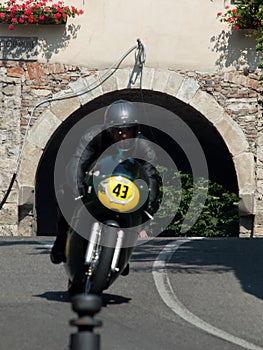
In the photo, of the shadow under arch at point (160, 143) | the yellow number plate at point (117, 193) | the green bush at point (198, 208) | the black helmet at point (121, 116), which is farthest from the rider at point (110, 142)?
the green bush at point (198, 208)

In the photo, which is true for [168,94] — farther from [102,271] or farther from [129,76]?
[102,271]

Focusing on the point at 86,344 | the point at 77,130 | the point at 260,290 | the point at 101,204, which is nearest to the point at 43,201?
the point at 77,130

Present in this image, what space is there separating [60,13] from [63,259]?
11571mm

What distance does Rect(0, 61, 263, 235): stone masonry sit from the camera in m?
19.0

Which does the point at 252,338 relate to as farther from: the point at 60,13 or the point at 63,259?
the point at 60,13

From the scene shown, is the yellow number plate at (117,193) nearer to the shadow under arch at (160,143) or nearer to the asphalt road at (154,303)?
the asphalt road at (154,303)

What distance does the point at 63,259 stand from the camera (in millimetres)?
7859

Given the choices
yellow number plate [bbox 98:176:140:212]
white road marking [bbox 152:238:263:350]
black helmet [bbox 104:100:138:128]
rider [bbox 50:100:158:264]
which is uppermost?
black helmet [bbox 104:100:138:128]

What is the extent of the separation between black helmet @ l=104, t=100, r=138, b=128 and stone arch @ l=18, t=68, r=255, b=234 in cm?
1122

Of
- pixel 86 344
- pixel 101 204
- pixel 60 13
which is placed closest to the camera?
pixel 86 344

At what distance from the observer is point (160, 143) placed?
75.6 feet

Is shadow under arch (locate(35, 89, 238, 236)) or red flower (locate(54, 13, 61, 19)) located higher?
red flower (locate(54, 13, 61, 19))

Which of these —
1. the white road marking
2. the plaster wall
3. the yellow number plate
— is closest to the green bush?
the plaster wall

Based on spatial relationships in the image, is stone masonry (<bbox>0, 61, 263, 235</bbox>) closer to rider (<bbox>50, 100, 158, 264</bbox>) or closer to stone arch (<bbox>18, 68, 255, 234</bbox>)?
stone arch (<bbox>18, 68, 255, 234</bbox>)
